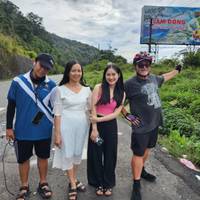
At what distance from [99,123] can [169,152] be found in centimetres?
281

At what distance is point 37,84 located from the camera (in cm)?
410

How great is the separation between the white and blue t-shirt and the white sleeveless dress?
15 centimetres

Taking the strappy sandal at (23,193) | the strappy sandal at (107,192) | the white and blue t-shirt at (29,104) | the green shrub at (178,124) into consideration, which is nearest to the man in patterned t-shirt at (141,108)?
the strappy sandal at (107,192)

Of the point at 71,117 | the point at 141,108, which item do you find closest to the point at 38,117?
the point at 71,117

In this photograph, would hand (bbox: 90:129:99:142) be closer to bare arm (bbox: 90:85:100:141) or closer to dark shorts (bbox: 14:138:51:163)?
bare arm (bbox: 90:85:100:141)

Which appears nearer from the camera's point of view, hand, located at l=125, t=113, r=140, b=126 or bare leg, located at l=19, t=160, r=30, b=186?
bare leg, located at l=19, t=160, r=30, b=186

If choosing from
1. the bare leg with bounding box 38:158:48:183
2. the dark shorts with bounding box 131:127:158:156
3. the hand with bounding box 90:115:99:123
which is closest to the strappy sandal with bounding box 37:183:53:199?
the bare leg with bounding box 38:158:48:183

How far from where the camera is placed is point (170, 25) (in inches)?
1262

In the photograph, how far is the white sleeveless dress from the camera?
416 centimetres

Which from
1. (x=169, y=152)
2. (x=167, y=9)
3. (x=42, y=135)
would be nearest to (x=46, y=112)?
(x=42, y=135)

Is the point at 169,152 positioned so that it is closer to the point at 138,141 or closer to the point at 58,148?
the point at 138,141

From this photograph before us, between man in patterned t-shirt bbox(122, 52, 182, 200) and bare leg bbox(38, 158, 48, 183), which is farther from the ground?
man in patterned t-shirt bbox(122, 52, 182, 200)

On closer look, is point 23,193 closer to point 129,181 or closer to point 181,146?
point 129,181

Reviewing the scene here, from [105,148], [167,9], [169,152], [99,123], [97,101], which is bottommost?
[169,152]
